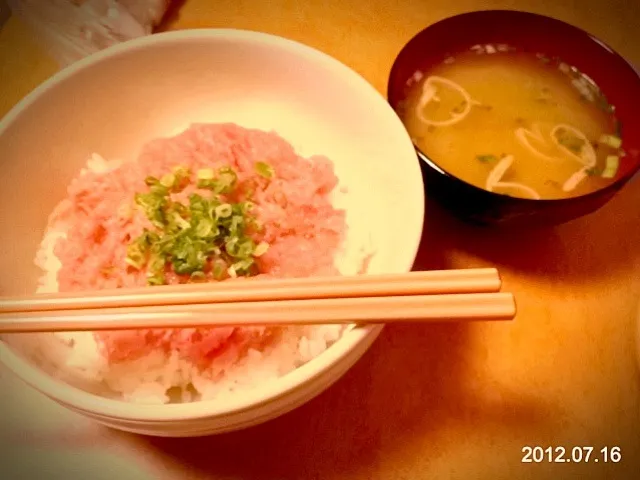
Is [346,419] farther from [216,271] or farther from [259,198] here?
[259,198]

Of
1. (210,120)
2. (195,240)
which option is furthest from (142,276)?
(210,120)

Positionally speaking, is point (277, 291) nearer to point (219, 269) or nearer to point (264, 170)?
point (219, 269)

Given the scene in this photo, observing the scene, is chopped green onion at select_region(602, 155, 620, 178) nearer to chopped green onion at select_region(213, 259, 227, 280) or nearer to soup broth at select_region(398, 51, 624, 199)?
soup broth at select_region(398, 51, 624, 199)

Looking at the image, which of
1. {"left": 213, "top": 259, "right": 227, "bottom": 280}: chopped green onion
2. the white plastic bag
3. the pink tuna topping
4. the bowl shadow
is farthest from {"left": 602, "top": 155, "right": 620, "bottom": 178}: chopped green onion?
the white plastic bag

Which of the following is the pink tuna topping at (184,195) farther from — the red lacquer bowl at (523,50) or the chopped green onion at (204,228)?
the red lacquer bowl at (523,50)

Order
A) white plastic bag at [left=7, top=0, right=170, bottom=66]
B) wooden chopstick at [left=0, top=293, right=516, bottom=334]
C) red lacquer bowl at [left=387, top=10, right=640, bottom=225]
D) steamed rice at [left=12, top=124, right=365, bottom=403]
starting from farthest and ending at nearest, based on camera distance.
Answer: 1. white plastic bag at [left=7, top=0, right=170, bottom=66]
2. red lacquer bowl at [left=387, top=10, right=640, bottom=225]
3. steamed rice at [left=12, top=124, right=365, bottom=403]
4. wooden chopstick at [left=0, top=293, right=516, bottom=334]

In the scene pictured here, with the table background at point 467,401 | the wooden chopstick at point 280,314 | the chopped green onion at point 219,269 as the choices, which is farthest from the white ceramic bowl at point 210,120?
the chopped green onion at point 219,269
